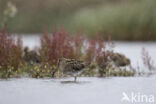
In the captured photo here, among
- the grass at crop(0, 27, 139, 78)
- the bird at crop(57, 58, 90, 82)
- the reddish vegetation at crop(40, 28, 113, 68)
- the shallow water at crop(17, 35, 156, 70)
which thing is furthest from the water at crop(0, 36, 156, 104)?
the shallow water at crop(17, 35, 156, 70)

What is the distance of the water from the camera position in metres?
5.36

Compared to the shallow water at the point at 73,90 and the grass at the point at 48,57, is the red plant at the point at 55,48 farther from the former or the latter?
the shallow water at the point at 73,90

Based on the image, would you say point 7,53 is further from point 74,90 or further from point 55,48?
point 74,90

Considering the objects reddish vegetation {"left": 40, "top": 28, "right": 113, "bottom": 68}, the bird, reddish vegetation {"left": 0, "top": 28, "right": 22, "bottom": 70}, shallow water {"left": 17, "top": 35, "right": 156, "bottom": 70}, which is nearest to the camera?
the bird

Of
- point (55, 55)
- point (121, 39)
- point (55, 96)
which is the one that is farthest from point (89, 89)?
point (121, 39)

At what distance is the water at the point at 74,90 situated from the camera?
5355 millimetres

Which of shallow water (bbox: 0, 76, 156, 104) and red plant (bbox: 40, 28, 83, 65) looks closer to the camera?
shallow water (bbox: 0, 76, 156, 104)

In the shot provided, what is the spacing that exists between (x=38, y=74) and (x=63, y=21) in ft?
59.4

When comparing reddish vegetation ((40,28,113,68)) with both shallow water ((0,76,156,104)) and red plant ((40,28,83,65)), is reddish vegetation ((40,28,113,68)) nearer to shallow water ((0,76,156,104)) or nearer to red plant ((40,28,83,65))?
red plant ((40,28,83,65))

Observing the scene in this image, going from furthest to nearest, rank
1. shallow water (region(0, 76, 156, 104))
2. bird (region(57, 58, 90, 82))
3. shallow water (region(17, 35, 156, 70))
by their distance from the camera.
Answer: shallow water (region(17, 35, 156, 70)) < bird (region(57, 58, 90, 82)) < shallow water (region(0, 76, 156, 104))

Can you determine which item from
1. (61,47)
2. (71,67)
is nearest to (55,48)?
(61,47)

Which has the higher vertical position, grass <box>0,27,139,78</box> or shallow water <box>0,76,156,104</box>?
grass <box>0,27,139,78</box>

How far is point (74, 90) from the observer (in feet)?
20.1

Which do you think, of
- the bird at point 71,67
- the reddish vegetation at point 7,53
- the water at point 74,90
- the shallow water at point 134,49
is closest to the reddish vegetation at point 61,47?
the reddish vegetation at point 7,53
